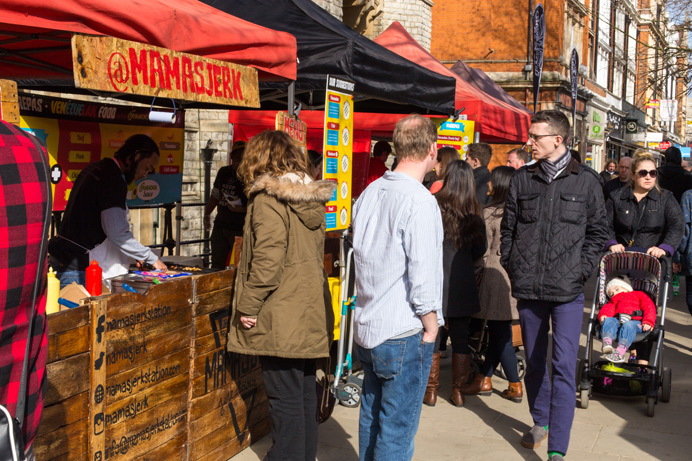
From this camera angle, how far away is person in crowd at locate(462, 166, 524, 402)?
236 inches

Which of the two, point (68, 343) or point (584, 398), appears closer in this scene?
point (68, 343)

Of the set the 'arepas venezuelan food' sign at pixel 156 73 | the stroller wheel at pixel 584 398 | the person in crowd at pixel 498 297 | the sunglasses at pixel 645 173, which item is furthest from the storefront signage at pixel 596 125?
the 'arepas venezuelan food' sign at pixel 156 73

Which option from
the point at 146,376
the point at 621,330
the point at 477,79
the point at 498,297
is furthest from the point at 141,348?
the point at 477,79

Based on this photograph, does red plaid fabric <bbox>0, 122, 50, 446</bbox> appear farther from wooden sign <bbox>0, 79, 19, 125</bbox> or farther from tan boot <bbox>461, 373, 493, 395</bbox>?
tan boot <bbox>461, 373, 493, 395</bbox>

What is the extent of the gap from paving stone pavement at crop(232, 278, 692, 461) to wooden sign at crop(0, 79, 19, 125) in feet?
8.33

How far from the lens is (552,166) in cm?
455

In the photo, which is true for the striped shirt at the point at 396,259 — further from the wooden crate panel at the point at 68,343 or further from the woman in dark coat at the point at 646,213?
the woman in dark coat at the point at 646,213

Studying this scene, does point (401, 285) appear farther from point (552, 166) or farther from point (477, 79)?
point (477, 79)

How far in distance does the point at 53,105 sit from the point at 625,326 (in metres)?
5.02

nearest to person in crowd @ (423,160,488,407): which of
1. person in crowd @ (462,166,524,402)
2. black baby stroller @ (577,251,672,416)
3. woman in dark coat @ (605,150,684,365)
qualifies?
person in crowd @ (462,166,524,402)

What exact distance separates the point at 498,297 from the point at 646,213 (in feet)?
5.30

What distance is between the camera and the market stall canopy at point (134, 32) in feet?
11.2

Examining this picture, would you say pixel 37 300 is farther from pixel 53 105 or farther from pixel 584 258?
pixel 53 105

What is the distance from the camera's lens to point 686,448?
5.04 meters
